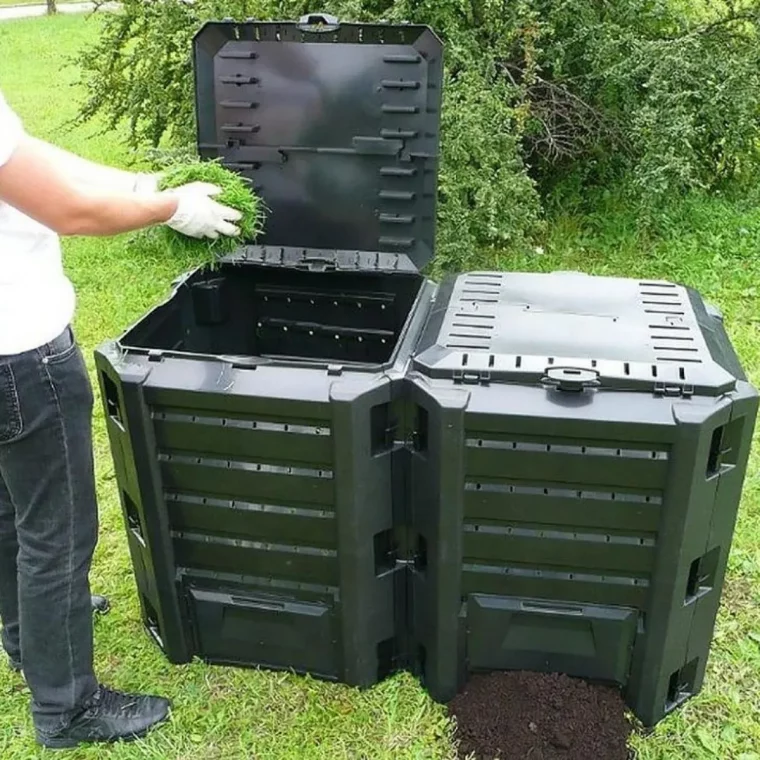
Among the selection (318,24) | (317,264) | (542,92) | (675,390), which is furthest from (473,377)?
(542,92)

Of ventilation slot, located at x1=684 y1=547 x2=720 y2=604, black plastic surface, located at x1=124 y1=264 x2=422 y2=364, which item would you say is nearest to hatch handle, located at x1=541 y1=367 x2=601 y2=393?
ventilation slot, located at x1=684 y1=547 x2=720 y2=604

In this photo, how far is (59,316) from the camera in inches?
79.1

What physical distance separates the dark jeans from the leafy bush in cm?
289

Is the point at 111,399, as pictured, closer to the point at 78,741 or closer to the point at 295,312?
the point at 295,312

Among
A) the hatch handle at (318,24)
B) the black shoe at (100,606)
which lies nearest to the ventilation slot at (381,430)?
the hatch handle at (318,24)

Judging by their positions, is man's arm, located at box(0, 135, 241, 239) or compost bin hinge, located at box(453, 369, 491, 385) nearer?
man's arm, located at box(0, 135, 241, 239)

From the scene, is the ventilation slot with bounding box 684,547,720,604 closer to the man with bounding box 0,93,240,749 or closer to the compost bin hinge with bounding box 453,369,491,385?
the compost bin hinge with bounding box 453,369,491,385

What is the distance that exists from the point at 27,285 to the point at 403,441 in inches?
36.6

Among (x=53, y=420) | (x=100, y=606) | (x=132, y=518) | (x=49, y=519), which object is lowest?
(x=100, y=606)

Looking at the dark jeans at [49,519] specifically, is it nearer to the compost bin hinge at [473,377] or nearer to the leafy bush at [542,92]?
the compost bin hinge at [473,377]

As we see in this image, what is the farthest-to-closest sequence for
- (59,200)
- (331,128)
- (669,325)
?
(331,128) < (669,325) < (59,200)

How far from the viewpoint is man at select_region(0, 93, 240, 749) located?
1.81 meters

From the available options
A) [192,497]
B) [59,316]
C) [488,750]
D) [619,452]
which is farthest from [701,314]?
[59,316]

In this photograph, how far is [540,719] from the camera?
2338 millimetres
